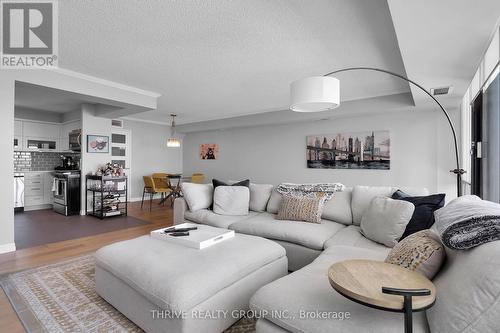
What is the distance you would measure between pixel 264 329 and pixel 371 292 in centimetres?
59

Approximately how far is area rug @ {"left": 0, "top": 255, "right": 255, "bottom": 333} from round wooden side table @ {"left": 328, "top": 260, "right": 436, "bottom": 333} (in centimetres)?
95

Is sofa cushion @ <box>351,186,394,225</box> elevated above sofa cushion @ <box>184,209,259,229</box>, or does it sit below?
above

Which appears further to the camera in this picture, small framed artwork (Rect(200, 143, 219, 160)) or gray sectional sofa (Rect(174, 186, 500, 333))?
small framed artwork (Rect(200, 143, 219, 160))

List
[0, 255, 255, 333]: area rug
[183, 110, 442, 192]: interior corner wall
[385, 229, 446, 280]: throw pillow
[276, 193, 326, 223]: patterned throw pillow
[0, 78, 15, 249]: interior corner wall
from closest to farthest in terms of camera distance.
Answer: [385, 229, 446, 280]: throw pillow < [0, 255, 255, 333]: area rug < [276, 193, 326, 223]: patterned throw pillow < [0, 78, 15, 249]: interior corner wall < [183, 110, 442, 192]: interior corner wall

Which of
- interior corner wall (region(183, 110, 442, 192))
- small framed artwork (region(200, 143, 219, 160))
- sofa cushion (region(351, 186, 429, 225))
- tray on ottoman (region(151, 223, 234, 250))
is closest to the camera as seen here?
tray on ottoman (region(151, 223, 234, 250))

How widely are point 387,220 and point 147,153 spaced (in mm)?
6965

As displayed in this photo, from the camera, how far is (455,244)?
1118 mm

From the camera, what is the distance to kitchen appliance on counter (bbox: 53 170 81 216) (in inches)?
214

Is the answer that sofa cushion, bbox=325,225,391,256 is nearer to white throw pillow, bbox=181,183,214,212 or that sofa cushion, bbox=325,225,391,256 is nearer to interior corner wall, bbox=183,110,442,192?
white throw pillow, bbox=181,183,214,212

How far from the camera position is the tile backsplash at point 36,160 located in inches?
236

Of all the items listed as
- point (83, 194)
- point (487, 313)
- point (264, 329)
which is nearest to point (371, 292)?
point (487, 313)

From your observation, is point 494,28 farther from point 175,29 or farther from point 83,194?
point 83,194

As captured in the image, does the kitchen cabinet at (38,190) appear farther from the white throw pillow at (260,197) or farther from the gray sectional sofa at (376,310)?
the gray sectional sofa at (376,310)

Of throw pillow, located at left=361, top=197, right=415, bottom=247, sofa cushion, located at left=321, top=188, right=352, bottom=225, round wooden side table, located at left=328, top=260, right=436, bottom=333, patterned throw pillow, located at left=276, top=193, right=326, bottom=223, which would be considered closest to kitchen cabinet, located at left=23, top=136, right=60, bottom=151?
patterned throw pillow, located at left=276, top=193, right=326, bottom=223
